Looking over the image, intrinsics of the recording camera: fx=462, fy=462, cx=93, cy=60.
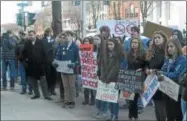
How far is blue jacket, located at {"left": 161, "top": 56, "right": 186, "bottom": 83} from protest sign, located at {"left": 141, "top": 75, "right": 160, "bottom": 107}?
0.35m

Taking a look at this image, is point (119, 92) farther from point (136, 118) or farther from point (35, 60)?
point (35, 60)

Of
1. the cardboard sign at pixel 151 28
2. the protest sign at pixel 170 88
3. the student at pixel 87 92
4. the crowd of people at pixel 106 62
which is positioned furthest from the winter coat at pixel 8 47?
the protest sign at pixel 170 88

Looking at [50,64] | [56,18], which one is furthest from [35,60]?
[56,18]

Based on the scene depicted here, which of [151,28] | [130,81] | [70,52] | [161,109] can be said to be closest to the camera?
[161,109]

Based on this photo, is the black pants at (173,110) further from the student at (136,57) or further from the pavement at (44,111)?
the pavement at (44,111)

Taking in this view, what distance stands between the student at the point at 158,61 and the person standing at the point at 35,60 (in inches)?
182

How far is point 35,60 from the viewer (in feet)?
38.7

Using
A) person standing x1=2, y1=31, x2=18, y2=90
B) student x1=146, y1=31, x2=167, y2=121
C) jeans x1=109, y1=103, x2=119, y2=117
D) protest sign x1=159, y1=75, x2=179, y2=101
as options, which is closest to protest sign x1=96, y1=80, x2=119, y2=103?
jeans x1=109, y1=103, x2=119, y2=117

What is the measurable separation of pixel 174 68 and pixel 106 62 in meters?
1.98

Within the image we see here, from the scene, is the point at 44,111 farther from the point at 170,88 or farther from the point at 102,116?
the point at 170,88

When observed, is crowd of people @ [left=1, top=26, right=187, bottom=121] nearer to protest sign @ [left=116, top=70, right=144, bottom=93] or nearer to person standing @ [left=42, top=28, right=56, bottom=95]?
person standing @ [left=42, top=28, right=56, bottom=95]

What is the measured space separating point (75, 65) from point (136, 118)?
7.24ft

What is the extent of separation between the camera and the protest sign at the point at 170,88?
7.04m

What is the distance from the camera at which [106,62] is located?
8852 millimetres
